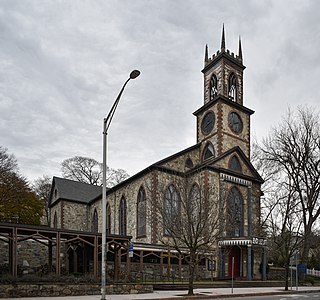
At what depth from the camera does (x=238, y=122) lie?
43.8 metres

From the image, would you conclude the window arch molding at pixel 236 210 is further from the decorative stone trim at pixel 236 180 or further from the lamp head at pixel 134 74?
the lamp head at pixel 134 74

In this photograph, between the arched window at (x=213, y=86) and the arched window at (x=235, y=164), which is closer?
the arched window at (x=235, y=164)

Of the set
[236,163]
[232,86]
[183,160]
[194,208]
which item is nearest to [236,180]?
[236,163]

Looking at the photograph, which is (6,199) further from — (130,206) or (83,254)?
(83,254)

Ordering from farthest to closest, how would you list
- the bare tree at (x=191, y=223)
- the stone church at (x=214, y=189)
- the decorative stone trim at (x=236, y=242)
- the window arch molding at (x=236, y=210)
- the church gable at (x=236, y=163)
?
the church gable at (x=236, y=163)
the window arch molding at (x=236, y=210)
the decorative stone trim at (x=236, y=242)
the stone church at (x=214, y=189)
the bare tree at (x=191, y=223)

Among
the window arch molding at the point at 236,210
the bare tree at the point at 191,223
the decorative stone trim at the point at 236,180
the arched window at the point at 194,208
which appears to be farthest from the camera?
the decorative stone trim at the point at 236,180

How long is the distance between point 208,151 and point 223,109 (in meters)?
Result: 4.63

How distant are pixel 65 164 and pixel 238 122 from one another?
42058 millimetres

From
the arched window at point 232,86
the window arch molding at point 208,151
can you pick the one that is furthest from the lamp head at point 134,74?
the arched window at point 232,86

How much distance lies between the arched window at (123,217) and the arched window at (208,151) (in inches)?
380

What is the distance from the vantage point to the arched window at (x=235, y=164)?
40.6 meters

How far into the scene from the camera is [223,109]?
1654 inches

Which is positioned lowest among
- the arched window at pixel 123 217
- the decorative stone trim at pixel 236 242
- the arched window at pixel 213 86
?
the decorative stone trim at pixel 236 242

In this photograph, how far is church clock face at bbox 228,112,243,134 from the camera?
42850 millimetres
